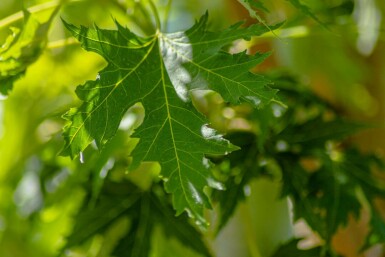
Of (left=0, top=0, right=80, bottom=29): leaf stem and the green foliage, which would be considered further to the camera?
(left=0, top=0, right=80, bottom=29): leaf stem

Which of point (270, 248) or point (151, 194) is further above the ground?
point (151, 194)

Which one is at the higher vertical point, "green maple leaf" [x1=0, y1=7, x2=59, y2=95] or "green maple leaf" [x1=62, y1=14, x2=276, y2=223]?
"green maple leaf" [x1=0, y1=7, x2=59, y2=95]

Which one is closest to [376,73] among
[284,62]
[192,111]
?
[284,62]

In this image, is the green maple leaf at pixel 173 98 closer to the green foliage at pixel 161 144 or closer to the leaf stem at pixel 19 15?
the green foliage at pixel 161 144

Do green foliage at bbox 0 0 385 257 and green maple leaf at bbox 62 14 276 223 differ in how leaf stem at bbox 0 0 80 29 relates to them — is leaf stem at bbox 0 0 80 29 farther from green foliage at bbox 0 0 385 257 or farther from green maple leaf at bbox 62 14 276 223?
green maple leaf at bbox 62 14 276 223

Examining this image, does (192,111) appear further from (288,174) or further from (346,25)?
(346,25)

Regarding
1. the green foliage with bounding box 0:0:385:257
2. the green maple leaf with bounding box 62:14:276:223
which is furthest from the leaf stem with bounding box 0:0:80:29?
the green maple leaf with bounding box 62:14:276:223

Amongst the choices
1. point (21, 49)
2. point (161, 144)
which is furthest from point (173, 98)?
point (21, 49)

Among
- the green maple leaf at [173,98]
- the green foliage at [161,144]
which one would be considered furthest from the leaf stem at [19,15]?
the green maple leaf at [173,98]
